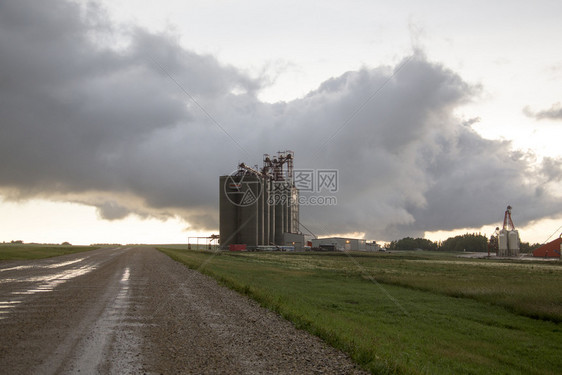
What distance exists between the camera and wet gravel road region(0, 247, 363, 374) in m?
10.0

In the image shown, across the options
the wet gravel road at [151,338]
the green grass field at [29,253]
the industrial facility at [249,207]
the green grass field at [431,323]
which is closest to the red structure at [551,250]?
the industrial facility at [249,207]

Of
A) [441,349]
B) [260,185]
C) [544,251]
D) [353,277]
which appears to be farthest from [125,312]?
[544,251]

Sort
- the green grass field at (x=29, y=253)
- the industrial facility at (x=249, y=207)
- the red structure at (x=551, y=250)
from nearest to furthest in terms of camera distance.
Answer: the green grass field at (x=29, y=253)
the industrial facility at (x=249, y=207)
the red structure at (x=551, y=250)

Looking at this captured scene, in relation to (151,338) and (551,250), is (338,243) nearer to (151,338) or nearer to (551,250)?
(551,250)

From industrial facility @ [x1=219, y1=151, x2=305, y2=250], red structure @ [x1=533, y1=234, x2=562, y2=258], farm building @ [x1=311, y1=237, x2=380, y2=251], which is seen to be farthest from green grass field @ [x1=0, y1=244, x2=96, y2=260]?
red structure @ [x1=533, y1=234, x2=562, y2=258]

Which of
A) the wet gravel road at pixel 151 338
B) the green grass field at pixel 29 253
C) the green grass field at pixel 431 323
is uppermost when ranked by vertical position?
the green grass field at pixel 29 253

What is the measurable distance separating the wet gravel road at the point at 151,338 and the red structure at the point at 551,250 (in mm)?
144258

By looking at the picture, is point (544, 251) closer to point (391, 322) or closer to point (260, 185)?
point (260, 185)

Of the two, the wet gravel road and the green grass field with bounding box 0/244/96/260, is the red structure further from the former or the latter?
the wet gravel road

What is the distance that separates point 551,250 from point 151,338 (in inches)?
6086

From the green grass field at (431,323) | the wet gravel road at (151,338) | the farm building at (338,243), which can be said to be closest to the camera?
the wet gravel road at (151,338)

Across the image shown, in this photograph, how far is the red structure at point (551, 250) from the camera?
136 m

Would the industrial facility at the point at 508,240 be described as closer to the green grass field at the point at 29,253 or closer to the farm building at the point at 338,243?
the farm building at the point at 338,243

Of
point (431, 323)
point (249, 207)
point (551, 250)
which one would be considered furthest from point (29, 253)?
point (551, 250)
